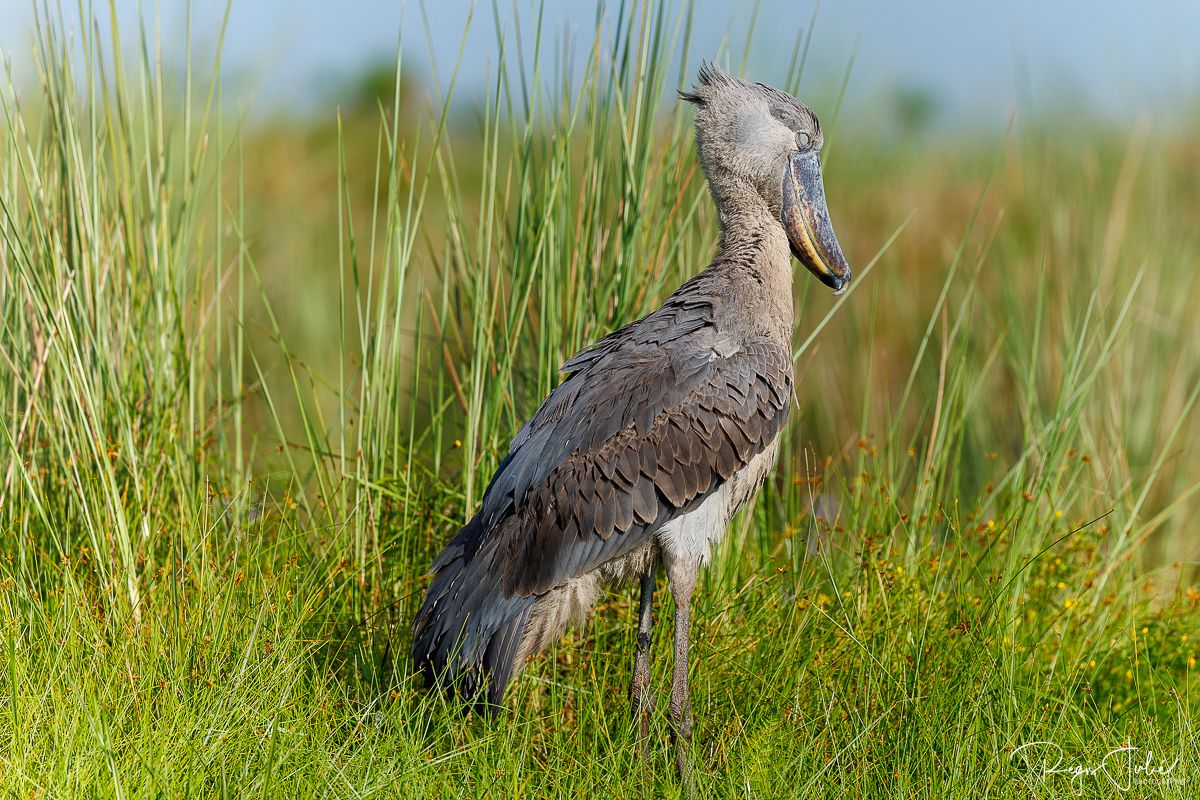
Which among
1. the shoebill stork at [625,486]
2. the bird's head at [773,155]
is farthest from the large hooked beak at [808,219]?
the shoebill stork at [625,486]

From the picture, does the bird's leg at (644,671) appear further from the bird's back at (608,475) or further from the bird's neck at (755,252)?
the bird's neck at (755,252)

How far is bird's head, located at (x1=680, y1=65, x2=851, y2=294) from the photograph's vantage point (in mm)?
3715

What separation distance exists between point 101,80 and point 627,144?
1.77m

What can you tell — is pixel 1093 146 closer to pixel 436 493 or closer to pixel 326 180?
pixel 436 493

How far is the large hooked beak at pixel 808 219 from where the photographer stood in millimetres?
3744

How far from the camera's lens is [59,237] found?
155 inches

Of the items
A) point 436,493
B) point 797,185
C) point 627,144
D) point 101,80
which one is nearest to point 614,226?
point 627,144

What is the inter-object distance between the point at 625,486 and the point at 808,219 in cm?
105

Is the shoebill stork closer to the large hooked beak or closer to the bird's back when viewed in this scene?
the bird's back

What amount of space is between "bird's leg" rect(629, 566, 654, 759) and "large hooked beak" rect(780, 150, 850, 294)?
Result: 1.10 meters
